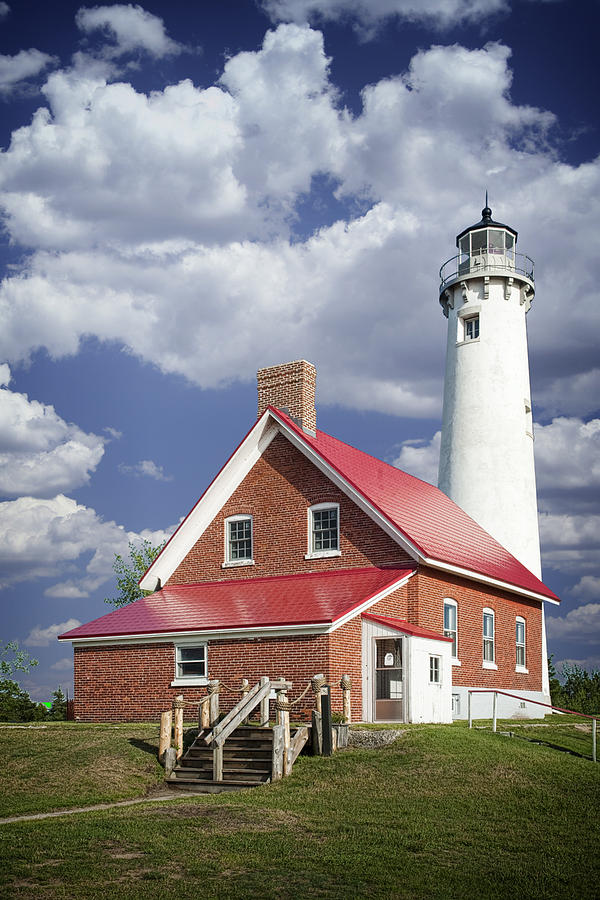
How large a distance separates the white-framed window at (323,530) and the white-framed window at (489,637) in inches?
232

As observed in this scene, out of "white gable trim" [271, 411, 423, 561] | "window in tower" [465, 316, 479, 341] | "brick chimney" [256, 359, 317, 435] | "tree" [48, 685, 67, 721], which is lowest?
"tree" [48, 685, 67, 721]

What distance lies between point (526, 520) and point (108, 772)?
20.9m

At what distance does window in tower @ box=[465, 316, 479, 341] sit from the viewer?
34.7m

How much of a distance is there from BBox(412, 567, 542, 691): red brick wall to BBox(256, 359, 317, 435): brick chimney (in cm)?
589

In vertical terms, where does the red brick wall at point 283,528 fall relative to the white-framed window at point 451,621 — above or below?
above

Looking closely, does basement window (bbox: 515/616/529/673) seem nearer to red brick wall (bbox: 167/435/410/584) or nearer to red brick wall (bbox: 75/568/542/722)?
red brick wall (bbox: 75/568/542/722)

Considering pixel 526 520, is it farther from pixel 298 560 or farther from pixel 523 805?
pixel 523 805

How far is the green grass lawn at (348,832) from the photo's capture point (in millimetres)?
9711

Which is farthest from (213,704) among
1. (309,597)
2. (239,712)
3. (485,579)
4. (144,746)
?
(485,579)

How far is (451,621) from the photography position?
82.2 feet

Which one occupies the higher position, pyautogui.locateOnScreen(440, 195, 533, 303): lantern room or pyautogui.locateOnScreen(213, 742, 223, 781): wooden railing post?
pyautogui.locateOnScreen(440, 195, 533, 303): lantern room

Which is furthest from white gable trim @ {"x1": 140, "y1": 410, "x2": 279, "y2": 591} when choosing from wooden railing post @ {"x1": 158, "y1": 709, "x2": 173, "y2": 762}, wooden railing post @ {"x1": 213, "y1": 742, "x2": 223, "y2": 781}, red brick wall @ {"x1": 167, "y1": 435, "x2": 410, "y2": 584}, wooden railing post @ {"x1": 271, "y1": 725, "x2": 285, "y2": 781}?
wooden railing post @ {"x1": 271, "y1": 725, "x2": 285, "y2": 781}

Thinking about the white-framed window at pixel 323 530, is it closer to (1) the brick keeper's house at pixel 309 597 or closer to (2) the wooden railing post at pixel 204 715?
(1) the brick keeper's house at pixel 309 597

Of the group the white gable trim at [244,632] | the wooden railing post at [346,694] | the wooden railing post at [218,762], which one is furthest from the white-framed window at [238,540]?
the wooden railing post at [218,762]
